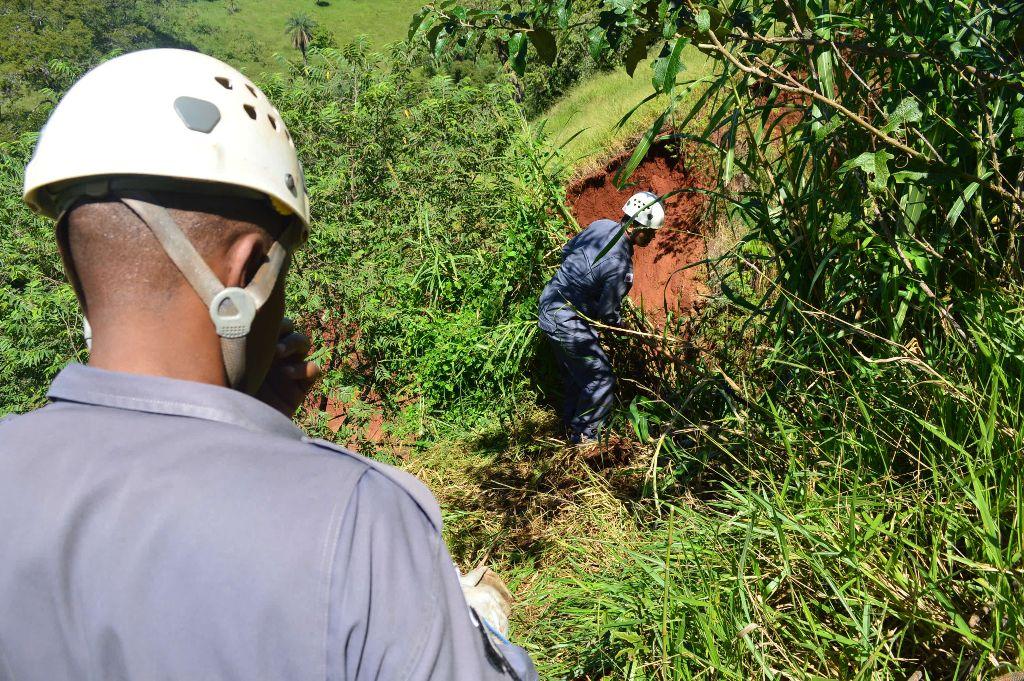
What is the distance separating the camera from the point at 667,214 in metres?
7.67

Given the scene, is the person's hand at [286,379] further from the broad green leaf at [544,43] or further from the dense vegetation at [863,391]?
the broad green leaf at [544,43]

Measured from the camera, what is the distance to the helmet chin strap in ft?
3.70

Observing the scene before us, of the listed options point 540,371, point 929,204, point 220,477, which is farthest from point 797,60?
point 540,371

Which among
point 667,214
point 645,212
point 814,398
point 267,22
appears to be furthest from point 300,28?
point 814,398

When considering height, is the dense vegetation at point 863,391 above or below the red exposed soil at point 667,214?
above

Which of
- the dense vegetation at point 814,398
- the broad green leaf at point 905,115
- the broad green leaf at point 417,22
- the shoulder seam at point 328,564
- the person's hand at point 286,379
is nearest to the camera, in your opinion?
the shoulder seam at point 328,564

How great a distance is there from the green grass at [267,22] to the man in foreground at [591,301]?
6302 centimetres

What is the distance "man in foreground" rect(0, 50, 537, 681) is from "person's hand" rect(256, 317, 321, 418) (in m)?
0.40

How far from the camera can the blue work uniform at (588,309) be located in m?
5.02

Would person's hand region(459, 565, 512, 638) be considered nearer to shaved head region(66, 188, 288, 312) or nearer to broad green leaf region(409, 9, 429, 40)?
shaved head region(66, 188, 288, 312)

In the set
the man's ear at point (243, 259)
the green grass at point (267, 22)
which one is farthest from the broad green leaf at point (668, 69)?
the green grass at point (267, 22)

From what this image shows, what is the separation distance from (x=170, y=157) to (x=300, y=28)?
7251 centimetres

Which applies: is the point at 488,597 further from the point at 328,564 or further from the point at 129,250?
the point at 129,250

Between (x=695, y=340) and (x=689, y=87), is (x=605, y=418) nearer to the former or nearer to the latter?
(x=695, y=340)
